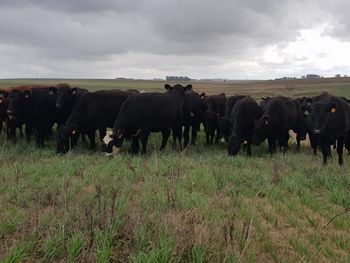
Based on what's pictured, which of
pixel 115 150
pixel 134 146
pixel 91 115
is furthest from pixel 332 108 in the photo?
pixel 91 115

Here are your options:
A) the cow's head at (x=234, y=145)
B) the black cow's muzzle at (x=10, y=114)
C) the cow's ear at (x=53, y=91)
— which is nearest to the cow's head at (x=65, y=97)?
the cow's ear at (x=53, y=91)

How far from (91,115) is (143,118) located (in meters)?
1.93

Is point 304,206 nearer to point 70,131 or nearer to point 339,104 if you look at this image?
point 339,104

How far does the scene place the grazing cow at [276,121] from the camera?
15438 mm

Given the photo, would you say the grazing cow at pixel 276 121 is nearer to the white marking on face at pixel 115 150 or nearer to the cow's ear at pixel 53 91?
the white marking on face at pixel 115 150

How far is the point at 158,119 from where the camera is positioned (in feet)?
49.5

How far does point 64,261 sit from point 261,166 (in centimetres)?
712

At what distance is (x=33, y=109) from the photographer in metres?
15.8

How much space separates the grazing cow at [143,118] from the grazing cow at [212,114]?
256 cm

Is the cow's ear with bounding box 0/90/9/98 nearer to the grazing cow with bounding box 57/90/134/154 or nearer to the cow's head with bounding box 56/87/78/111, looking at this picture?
the cow's head with bounding box 56/87/78/111

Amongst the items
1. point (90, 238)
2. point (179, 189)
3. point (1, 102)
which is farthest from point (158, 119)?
point (90, 238)

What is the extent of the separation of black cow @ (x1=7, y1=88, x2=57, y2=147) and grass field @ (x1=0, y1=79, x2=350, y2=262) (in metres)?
6.00

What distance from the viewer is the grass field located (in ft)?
16.2

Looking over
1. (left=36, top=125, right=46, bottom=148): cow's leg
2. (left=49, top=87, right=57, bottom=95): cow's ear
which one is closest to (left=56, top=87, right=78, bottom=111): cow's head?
(left=49, top=87, right=57, bottom=95): cow's ear
